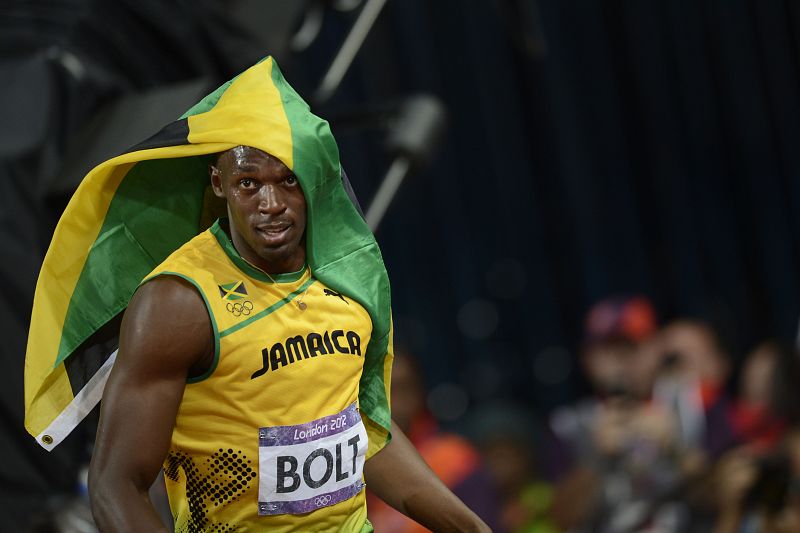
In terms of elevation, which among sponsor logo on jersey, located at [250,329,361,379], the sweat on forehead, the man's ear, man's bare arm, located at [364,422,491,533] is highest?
the sweat on forehead

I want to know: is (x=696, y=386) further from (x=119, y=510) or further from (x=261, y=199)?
(x=119, y=510)

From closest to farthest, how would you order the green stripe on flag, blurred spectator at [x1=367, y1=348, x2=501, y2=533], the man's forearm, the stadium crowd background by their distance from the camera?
the man's forearm → the green stripe on flag → the stadium crowd background → blurred spectator at [x1=367, y1=348, x2=501, y2=533]

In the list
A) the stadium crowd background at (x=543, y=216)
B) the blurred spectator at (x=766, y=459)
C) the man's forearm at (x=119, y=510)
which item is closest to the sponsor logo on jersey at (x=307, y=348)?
the man's forearm at (x=119, y=510)

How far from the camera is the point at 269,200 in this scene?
5.55 ft

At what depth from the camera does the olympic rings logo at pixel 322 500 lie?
176 cm

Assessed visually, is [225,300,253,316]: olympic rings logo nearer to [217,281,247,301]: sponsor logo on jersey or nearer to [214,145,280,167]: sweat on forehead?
[217,281,247,301]: sponsor logo on jersey

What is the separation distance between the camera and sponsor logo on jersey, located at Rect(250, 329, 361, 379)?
1703 millimetres

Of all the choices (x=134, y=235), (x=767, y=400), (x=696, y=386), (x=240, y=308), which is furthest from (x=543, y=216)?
(x=240, y=308)

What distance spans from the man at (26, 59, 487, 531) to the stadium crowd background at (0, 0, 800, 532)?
0.66 m

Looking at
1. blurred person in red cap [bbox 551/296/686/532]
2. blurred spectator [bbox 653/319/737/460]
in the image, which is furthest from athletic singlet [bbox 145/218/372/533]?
blurred spectator [bbox 653/319/737/460]

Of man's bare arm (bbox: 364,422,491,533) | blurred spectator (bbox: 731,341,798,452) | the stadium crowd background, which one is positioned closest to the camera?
man's bare arm (bbox: 364,422,491,533)

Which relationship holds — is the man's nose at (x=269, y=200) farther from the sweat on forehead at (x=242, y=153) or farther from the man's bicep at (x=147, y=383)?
the man's bicep at (x=147, y=383)

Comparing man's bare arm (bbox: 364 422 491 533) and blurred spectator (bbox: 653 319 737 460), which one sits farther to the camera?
blurred spectator (bbox: 653 319 737 460)

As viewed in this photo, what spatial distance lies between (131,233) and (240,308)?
0.25 metres
